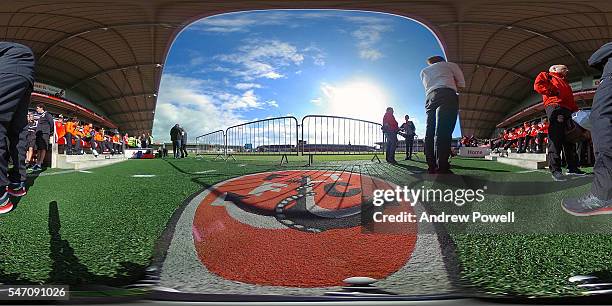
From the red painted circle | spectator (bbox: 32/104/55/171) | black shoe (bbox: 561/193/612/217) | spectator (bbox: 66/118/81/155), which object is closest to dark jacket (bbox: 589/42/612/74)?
black shoe (bbox: 561/193/612/217)

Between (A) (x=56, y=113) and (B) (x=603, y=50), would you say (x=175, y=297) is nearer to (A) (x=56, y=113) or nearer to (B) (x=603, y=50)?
(A) (x=56, y=113)

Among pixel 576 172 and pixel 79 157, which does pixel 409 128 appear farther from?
pixel 79 157

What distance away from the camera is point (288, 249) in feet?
3.62

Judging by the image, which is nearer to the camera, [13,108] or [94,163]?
[13,108]

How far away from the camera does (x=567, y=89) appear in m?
1.21

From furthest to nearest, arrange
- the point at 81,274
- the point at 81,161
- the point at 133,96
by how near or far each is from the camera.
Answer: the point at 81,161 → the point at 133,96 → the point at 81,274

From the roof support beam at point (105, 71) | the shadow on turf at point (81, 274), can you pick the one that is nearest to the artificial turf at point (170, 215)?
the shadow on turf at point (81, 274)

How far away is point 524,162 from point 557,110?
0.78ft

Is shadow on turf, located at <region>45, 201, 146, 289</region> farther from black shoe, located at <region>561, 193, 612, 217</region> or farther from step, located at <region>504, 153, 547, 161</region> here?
black shoe, located at <region>561, 193, 612, 217</region>

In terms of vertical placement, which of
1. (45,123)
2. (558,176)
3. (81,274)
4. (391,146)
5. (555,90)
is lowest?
(81,274)

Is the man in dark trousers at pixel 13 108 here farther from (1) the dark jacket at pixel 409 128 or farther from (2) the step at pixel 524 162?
(2) the step at pixel 524 162

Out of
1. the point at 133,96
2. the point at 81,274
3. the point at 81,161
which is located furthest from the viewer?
the point at 81,161

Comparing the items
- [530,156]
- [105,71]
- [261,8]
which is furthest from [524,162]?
[105,71]

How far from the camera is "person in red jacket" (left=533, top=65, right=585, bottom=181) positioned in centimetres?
120
